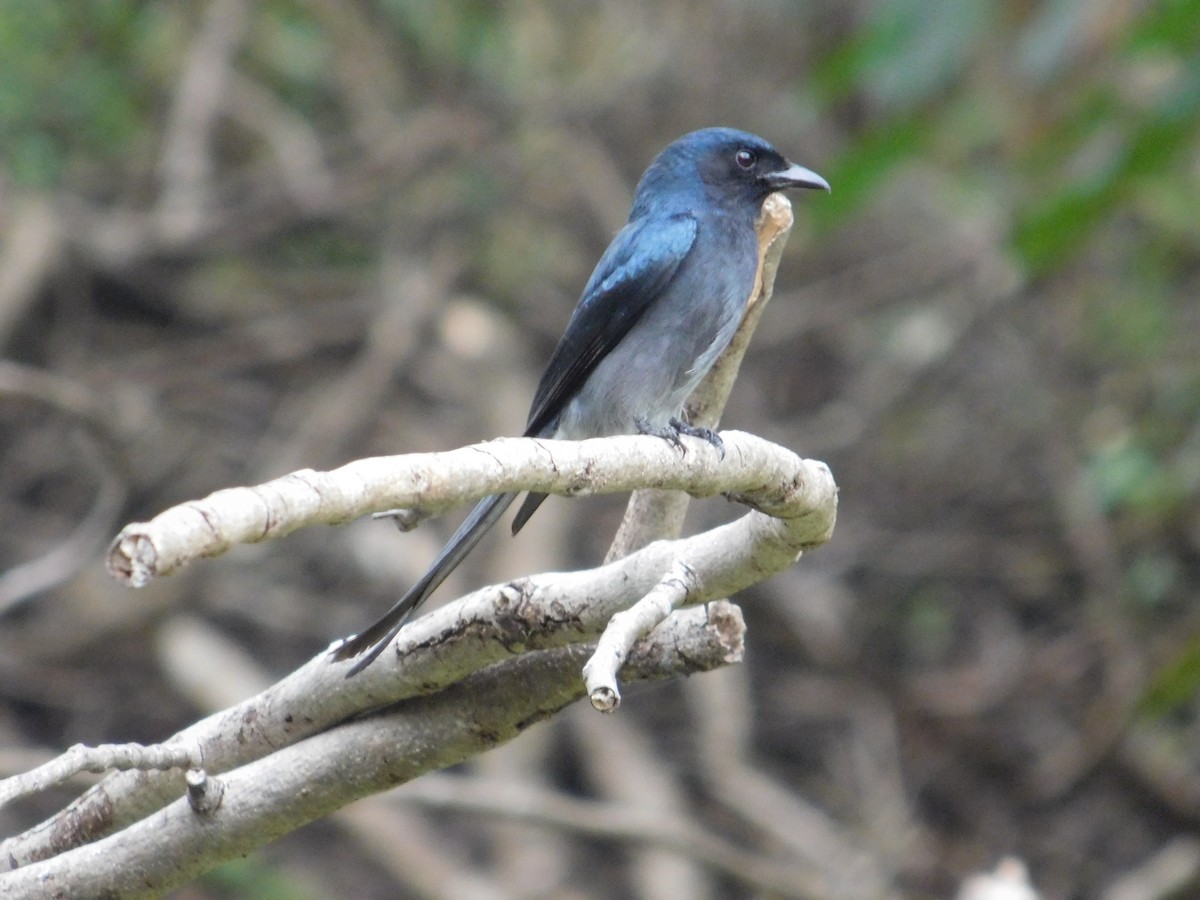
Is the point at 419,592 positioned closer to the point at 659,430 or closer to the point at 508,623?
the point at 508,623

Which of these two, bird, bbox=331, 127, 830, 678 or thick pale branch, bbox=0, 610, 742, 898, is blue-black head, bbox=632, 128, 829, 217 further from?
thick pale branch, bbox=0, 610, 742, 898

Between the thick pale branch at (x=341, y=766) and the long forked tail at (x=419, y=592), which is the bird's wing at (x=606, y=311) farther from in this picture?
the thick pale branch at (x=341, y=766)

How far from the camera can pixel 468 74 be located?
7871 mm

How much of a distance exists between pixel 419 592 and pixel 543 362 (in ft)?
18.3

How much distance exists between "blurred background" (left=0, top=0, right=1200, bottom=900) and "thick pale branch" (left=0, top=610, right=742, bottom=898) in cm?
316

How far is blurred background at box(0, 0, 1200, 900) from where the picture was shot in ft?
21.4

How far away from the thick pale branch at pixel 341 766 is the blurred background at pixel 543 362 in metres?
3.16

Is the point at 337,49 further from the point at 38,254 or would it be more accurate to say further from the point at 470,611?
the point at 470,611

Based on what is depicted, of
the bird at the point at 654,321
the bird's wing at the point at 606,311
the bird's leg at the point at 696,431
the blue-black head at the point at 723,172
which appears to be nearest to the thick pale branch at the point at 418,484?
the bird's leg at the point at 696,431

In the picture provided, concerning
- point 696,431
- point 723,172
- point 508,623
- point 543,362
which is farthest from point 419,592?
point 543,362

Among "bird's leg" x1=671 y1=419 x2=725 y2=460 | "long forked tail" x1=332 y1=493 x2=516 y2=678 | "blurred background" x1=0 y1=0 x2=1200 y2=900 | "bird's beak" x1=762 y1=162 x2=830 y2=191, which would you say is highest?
"blurred background" x1=0 y1=0 x2=1200 y2=900

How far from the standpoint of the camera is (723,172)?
13.4ft

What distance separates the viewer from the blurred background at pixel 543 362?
652cm

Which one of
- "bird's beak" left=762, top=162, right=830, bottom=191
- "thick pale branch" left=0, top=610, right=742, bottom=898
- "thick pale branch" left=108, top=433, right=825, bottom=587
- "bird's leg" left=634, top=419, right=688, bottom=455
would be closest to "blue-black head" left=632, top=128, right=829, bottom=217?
"bird's beak" left=762, top=162, right=830, bottom=191
